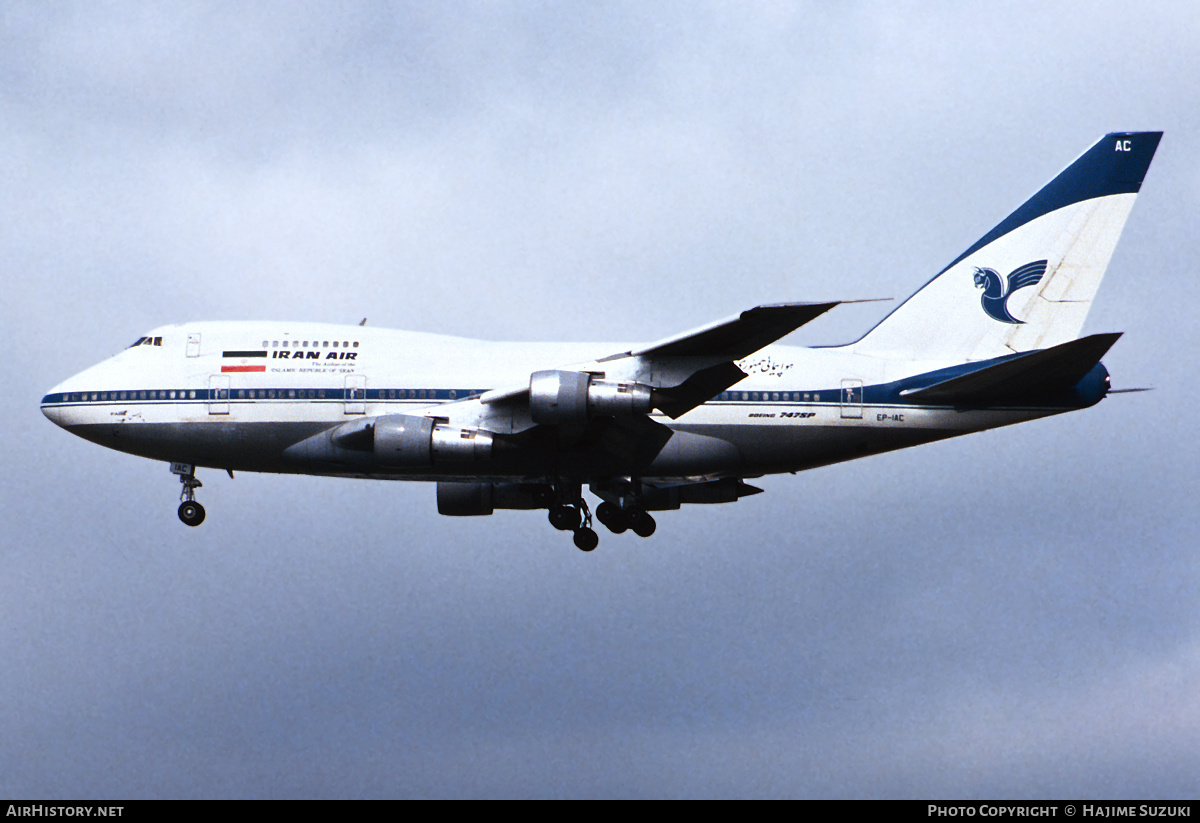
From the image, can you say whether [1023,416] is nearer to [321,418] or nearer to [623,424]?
[623,424]

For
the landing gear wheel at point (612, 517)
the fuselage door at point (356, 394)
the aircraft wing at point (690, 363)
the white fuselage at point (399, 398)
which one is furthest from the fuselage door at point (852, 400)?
the fuselage door at point (356, 394)

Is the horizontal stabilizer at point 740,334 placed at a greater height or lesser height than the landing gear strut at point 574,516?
greater

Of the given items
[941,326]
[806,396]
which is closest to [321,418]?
[806,396]

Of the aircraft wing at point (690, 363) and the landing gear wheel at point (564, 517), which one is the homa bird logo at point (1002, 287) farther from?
the landing gear wheel at point (564, 517)

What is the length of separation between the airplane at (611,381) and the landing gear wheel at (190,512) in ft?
0.14

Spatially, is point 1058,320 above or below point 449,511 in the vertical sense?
above

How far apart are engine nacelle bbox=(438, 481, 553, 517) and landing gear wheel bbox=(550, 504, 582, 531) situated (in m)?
1.09

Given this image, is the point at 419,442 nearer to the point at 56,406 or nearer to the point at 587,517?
the point at 587,517

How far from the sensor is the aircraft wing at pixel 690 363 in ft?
124

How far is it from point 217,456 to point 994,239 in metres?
23.7

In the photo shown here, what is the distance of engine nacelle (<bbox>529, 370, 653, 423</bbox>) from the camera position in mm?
39281

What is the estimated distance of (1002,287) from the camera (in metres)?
45.2

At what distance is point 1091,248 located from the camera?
45.2m

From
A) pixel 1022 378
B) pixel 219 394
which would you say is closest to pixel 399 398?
pixel 219 394
